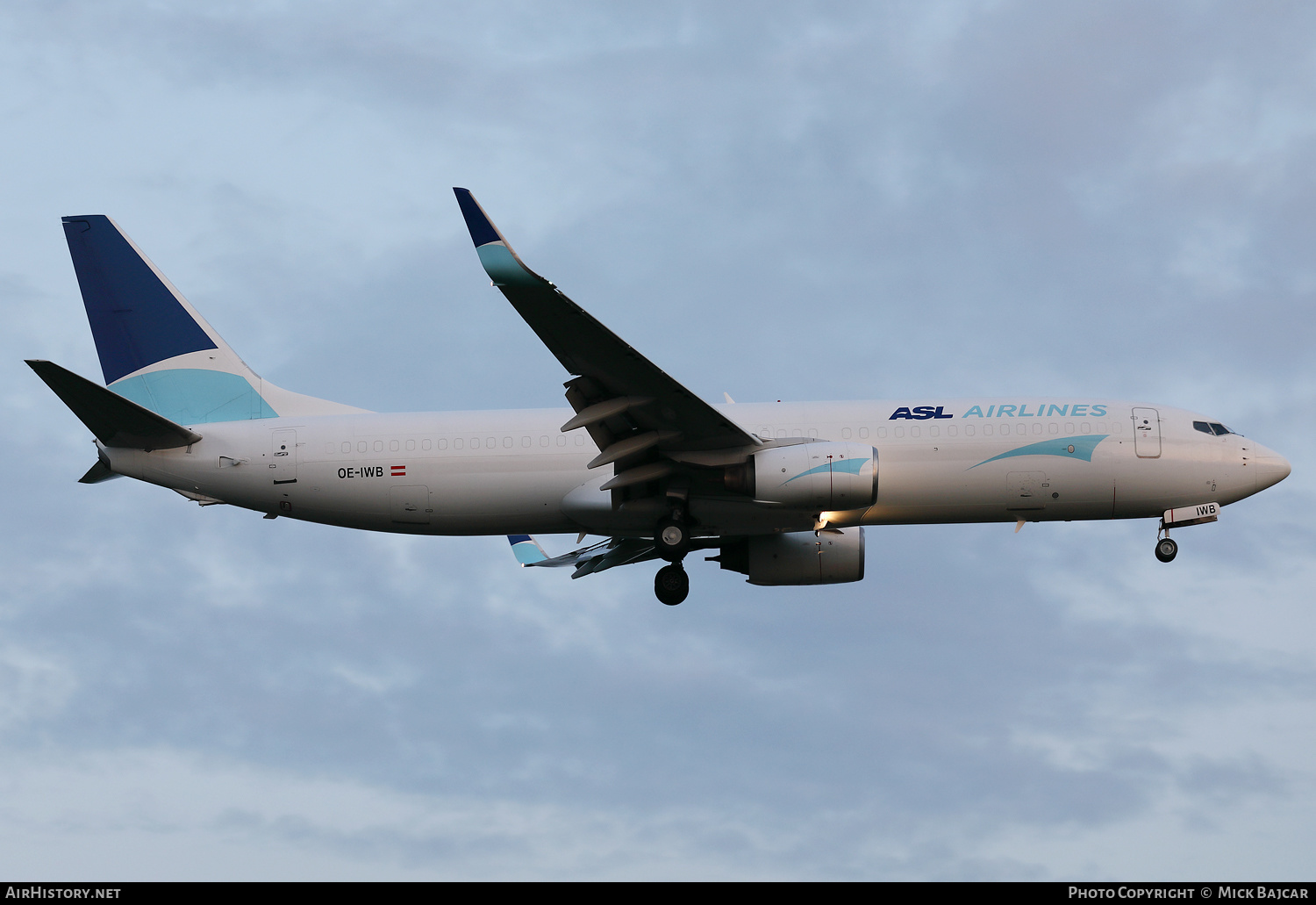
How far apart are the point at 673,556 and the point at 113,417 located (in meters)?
13.7

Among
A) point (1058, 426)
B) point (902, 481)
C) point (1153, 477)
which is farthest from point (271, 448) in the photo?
point (1153, 477)

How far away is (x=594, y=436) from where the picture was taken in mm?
30609

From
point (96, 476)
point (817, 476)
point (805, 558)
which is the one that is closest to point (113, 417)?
point (96, 476)

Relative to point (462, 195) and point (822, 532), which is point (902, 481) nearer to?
point (822, 532)

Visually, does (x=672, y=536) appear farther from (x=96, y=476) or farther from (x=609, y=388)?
(x=96, y=476)

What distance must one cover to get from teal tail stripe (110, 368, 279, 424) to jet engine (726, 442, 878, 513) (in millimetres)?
12935

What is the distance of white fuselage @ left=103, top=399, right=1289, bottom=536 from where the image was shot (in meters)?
31.8

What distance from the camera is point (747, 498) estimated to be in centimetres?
3153

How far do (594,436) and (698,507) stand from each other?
340 cm

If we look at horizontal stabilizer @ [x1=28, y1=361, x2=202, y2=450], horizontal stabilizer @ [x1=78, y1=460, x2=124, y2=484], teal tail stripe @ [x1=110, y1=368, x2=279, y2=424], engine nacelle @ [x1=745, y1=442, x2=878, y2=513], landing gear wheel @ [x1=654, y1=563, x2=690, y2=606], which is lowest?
landing gear wheel @ [x1=654, y1=563, x2=690, y2=606]

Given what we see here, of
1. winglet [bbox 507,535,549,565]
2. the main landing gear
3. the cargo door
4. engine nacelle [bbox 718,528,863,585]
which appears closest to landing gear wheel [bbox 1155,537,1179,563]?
the cargo door

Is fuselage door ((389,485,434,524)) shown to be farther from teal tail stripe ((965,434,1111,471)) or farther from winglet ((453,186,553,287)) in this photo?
teal tail stripe ((965,434,1111,471))

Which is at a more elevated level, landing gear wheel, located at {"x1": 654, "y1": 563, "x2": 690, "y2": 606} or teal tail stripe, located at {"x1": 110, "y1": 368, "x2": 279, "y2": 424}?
teal tail stripe, located at {"x1": 110, "y1": 368, "x2": 279, "y2": 424}

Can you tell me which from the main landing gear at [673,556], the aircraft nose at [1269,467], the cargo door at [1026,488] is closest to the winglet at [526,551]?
the main landing gear at [673,556]
